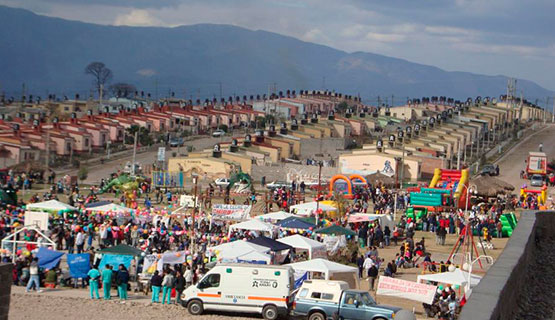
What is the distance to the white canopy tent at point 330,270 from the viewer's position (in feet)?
67.6

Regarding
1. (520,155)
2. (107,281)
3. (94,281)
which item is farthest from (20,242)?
(520,155)

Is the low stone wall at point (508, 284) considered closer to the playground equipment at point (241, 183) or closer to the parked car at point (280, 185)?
the playground equipment at point (241, 183)

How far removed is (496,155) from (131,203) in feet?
169

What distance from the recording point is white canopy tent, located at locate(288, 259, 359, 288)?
20.6 metres

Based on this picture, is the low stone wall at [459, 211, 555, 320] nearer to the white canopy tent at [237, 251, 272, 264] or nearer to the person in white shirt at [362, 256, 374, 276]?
the white canopy tent at [237, 251, 272, 264]

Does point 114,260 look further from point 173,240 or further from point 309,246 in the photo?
point 173,240

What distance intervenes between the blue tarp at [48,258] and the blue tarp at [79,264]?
360 millimetres

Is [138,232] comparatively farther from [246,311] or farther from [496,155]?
[496,155]

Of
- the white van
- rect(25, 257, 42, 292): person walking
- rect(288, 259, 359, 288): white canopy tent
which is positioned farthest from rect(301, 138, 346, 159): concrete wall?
the white van

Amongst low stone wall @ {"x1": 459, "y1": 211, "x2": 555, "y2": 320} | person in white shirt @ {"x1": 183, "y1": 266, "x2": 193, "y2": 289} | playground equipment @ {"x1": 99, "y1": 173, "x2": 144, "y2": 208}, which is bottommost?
playground equipment @ {"x1": 99, "y1": 173, "x2": 144, "y2": 208}

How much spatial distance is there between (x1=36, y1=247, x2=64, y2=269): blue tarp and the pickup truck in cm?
679

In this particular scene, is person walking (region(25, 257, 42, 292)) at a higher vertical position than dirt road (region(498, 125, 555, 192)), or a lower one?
higher

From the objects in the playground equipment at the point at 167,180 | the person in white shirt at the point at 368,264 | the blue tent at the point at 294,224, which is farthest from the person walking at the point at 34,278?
the playground equipment at the point at 167,180

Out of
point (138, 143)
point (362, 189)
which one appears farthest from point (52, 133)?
point (362, 189)
